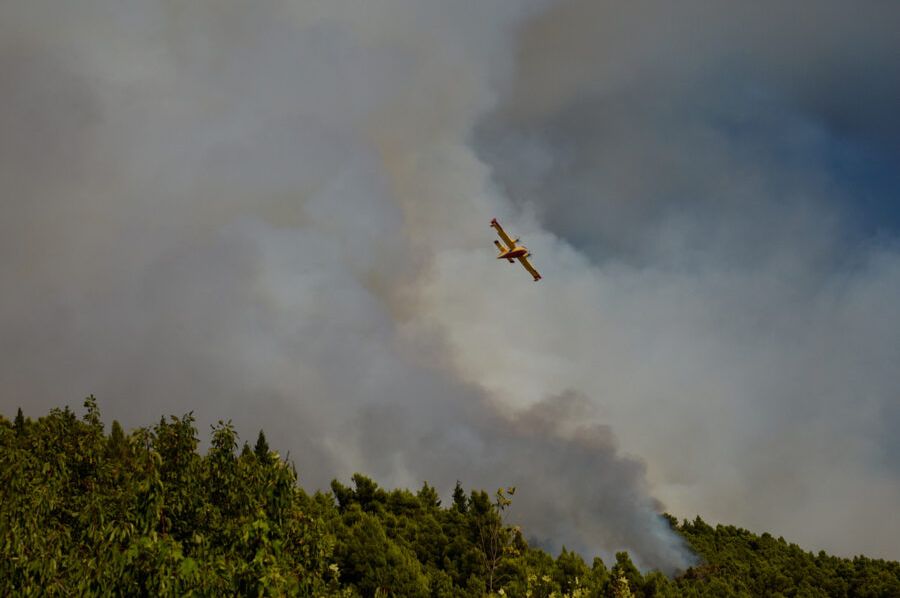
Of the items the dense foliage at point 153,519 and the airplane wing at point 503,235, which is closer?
the dense foliage at point 153,519

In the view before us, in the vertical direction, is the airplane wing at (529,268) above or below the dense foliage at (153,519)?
above

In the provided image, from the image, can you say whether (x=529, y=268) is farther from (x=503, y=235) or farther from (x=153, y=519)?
(x=153, y=519)

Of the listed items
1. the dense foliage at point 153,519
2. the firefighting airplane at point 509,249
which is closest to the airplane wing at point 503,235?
the firefighting airplane at point 509,249

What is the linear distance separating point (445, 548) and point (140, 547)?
48.7 meters

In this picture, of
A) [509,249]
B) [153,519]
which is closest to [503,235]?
[509,249]

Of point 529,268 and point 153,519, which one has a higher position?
point 529,268

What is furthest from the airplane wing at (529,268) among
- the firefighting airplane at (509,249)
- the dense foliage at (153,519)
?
the dense foliage at (153,519)

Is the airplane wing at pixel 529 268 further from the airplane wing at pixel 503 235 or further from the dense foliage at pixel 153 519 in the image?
the dense foliage at pixel 153 519

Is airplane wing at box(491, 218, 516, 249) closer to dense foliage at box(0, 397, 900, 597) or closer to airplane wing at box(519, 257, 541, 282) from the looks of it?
airplane wing at box(519, 257, 541, 282)

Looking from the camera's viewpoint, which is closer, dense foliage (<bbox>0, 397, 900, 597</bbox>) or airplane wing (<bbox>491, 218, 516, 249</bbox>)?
dense foliage (<bbox>0, 397, 900, 597</bbox>)

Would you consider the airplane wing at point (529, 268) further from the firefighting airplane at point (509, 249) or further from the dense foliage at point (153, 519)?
the dense foliage at point (153, 519)

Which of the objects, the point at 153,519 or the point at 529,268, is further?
the point at 529,268

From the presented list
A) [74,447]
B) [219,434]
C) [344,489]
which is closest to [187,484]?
[219,434]

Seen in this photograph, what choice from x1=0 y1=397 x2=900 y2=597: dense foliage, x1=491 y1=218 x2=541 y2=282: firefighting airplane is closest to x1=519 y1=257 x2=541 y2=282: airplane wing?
Result: x1=491 y1=218 x2=541 y2=282: firefighting airplane
